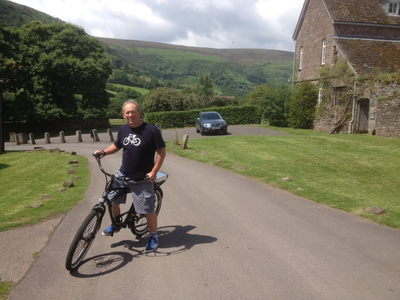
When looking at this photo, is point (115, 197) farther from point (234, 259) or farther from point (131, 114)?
point (234, 259)

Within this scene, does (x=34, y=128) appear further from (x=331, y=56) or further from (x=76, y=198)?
(x=76, y=198)

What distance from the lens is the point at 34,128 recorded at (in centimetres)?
Answer: 3866

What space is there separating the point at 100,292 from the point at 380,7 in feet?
110

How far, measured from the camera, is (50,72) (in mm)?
38250

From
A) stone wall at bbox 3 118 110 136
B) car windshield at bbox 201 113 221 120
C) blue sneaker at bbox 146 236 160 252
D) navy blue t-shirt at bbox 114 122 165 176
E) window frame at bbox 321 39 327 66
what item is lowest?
stone wall at bbox 3 118 110 136

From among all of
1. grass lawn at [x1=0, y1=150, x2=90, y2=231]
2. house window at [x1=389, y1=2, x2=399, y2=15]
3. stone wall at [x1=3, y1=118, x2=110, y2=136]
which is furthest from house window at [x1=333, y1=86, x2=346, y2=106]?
stone wall at [x1=3, y1=118, x2=110, y2=136]

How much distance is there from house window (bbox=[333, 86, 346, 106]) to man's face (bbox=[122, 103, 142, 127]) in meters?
23.2

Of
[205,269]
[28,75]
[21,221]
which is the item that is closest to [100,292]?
[205,269]

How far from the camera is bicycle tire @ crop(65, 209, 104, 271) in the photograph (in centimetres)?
408

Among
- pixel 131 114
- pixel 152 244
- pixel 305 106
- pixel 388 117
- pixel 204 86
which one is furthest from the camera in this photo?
pixel 204 86

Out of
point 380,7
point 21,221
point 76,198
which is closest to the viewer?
point 21,221

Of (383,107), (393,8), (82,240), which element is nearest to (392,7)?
(393,8)

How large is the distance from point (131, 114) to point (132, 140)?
1.16 feet

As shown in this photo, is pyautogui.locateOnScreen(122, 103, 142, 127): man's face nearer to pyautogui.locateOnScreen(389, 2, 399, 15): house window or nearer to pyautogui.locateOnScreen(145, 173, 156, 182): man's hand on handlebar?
pyautogui.locateOnScreen(145, 173, 156, 182): man's hand on handlebar
